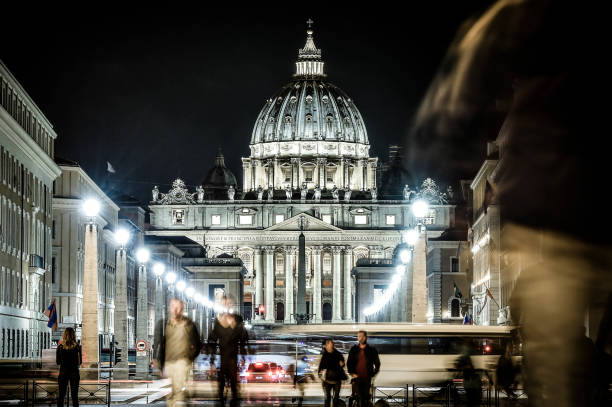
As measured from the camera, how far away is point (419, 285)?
1657 inches

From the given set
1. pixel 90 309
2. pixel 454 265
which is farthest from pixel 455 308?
pixel 90 309

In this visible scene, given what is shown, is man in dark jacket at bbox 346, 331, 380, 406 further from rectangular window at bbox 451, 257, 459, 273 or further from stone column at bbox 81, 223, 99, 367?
rectangular window at bbox 451, 257, 459, 273

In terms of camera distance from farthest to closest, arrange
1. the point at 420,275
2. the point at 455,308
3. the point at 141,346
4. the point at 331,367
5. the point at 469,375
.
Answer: the point at 455,308
the point at 141,346
the point at 420,275
the point at 331,367
the point at 469,375

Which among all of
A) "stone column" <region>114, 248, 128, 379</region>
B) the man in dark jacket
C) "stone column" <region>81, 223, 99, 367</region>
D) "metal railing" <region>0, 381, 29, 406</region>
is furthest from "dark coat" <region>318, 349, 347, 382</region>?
"stone column" <region>114, 248, 128, 379</region>

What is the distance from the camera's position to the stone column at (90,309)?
3362 centimetres

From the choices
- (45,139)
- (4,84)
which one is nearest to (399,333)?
(4,84)

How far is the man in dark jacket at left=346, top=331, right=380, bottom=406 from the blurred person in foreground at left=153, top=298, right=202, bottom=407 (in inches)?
122

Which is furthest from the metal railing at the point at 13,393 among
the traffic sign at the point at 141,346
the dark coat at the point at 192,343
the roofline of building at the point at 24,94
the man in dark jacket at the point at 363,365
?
the roofline of building at the point at 24,94

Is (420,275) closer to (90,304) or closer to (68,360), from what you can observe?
(90,304)

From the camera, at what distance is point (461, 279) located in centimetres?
12900

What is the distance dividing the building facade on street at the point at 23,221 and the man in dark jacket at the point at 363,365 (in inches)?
1451

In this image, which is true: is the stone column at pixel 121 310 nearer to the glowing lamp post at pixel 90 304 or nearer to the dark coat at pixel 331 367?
the glowing lamp post at pixel 90 304

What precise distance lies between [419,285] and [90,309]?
1274 centimetres

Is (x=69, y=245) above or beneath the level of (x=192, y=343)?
above
